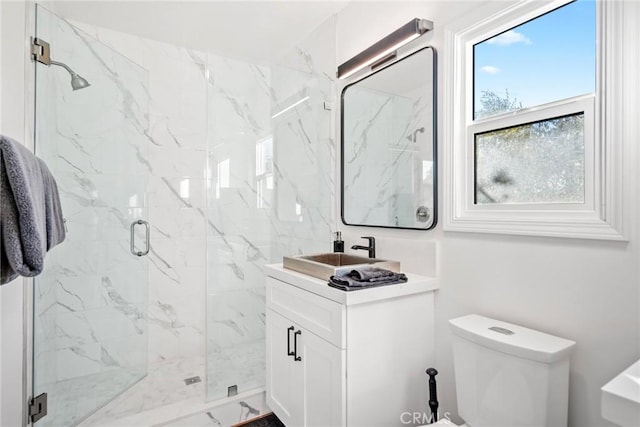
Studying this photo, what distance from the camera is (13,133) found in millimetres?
1553

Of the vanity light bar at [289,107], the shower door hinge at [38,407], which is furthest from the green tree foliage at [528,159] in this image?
the shower door hinge at [38,407]

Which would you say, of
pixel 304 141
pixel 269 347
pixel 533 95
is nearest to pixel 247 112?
pixel 304 141

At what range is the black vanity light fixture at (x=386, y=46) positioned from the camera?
1.63 metres

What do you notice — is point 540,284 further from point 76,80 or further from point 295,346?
point 76,80

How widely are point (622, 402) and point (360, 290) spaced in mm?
809

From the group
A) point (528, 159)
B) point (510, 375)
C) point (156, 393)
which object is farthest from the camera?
point (156, 393)

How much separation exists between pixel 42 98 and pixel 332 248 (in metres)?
1.77

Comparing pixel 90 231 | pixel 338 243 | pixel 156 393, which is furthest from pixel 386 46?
pixel 156 393

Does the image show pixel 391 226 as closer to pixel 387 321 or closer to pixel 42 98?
pixel 387 321

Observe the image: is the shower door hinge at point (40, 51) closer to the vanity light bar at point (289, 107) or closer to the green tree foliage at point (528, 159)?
the vanity light bar at point (289, 107)

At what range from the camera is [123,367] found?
2277 mm

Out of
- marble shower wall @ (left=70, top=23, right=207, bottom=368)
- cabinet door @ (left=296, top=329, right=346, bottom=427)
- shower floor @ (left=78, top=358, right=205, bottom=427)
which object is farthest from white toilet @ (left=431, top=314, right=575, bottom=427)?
marble shower wall @ (left=70, top=23, right=207, bottom=368)

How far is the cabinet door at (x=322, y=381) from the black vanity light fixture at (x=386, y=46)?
1.48 m

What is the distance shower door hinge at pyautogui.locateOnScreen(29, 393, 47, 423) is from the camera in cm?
169
